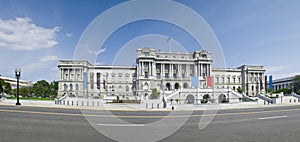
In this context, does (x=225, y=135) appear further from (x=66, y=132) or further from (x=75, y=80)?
(x=75, y=80)

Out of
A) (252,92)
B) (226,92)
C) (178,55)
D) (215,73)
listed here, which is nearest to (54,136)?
(226,92)

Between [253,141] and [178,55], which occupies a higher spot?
[178,55]

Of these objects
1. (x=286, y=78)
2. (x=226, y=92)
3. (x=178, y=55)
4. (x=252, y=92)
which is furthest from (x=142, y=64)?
(x=286, y=78)

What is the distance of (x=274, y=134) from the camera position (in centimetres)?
716

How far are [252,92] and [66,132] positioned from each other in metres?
107

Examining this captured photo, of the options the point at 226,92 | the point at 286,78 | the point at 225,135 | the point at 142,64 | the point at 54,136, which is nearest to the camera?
the point at 54,136

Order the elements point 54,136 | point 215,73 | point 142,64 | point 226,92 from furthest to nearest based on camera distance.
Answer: point 215,73, point 142,64, point 226,92, point 54,136

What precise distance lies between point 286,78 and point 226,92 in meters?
85.9

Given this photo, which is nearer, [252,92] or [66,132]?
[66,132]

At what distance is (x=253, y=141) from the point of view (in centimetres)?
610

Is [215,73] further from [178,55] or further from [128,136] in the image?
[128,136]

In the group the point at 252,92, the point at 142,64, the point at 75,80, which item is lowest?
the point at 252,92

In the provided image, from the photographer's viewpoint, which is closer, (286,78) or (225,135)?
(225,135)

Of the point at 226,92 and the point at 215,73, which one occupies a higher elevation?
the point at 215,73
